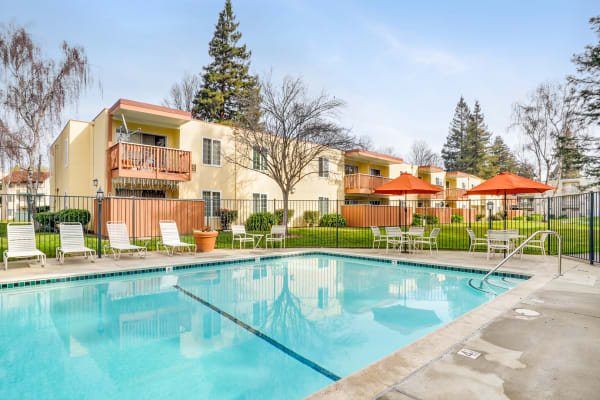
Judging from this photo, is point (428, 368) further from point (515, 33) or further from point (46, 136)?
point (46, 136)

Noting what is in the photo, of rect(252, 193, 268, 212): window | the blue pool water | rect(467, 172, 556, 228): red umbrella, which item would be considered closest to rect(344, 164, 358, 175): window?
rect(252, 193, 268, 212): window

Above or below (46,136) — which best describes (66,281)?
below

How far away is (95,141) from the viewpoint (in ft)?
51.9

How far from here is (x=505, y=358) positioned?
279 centimetres

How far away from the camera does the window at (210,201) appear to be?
1653cm

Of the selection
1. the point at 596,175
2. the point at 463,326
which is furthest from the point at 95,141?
the point at 596,175

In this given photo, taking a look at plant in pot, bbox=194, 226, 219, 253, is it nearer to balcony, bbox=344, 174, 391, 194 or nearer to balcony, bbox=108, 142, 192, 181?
balcony, bbox=108, 142, 192, 181

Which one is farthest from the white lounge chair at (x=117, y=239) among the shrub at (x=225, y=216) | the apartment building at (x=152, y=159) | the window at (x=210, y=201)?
the shrub at (x=225, y=216)

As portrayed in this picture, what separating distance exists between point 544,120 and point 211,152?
2434cm

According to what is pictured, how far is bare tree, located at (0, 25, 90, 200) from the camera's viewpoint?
Result: 49.3 feet

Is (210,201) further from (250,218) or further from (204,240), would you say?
(204,240)

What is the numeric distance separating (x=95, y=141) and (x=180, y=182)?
15.0 ft

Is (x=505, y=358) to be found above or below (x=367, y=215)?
below

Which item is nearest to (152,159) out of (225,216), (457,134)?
(225,216)
